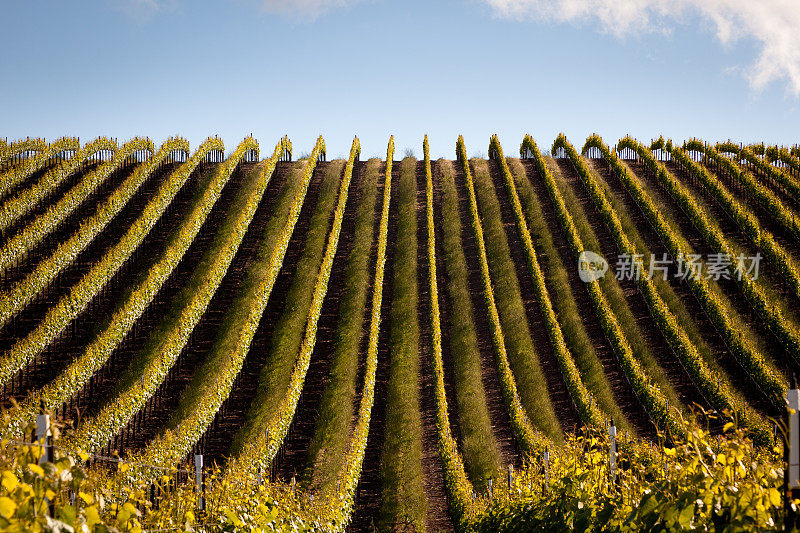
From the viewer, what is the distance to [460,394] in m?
30.3

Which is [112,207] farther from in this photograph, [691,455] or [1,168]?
[691,455]

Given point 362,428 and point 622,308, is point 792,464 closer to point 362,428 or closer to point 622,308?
point 362,428

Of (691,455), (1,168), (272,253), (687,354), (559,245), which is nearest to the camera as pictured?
(691,455)

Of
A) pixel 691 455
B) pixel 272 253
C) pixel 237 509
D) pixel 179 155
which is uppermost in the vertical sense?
pixel 179 155

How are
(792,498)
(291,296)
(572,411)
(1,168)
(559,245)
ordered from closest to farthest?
(792,498)
(572,411)
(291,296)
(559,245)
(1,168)

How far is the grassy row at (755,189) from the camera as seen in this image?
42.8 meters

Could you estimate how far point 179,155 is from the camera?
181 feet

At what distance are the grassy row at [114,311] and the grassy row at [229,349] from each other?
12.0 feet

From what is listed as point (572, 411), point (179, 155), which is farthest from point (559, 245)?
point (179, 155)

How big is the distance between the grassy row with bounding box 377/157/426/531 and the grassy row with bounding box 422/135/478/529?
970mm

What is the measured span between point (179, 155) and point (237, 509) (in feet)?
163

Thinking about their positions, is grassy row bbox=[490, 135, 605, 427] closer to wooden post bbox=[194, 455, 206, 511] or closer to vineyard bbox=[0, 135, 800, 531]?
vineyard bbox=[0, 135, 800, 531]

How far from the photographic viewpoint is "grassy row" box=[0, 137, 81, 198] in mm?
43938

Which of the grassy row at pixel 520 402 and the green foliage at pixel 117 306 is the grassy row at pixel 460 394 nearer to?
the grassy row at pixel 520 402
